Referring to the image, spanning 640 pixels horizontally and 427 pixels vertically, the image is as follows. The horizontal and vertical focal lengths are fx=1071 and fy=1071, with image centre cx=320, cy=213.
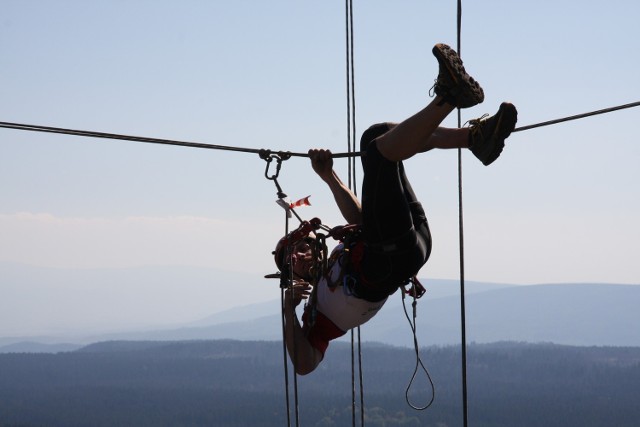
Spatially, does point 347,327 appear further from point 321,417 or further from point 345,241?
point 321,417

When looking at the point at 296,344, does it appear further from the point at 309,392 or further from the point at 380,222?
the point at 309,392

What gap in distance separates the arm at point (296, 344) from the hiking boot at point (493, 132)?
1.42 m

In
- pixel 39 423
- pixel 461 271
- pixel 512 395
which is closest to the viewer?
pixel 461 271

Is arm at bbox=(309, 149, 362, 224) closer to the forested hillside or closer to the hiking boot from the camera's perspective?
the hiking boot

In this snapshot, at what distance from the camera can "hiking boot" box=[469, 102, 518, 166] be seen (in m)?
5.45

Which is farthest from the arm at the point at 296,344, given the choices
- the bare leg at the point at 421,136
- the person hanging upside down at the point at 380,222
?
the bare leg at the point at 421,136

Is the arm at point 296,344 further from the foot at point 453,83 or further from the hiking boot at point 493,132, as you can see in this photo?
the foot at point 453,83

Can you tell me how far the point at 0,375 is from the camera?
192250 millimetres

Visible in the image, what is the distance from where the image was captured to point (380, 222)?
560 centimetres

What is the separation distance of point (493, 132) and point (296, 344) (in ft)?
5.43

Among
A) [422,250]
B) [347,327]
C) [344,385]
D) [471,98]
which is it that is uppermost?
[471,98]

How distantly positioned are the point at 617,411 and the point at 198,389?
224 ft

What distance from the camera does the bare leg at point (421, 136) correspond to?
16.7ft

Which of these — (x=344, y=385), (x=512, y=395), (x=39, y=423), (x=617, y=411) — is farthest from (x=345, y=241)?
(x=344, y=385)
